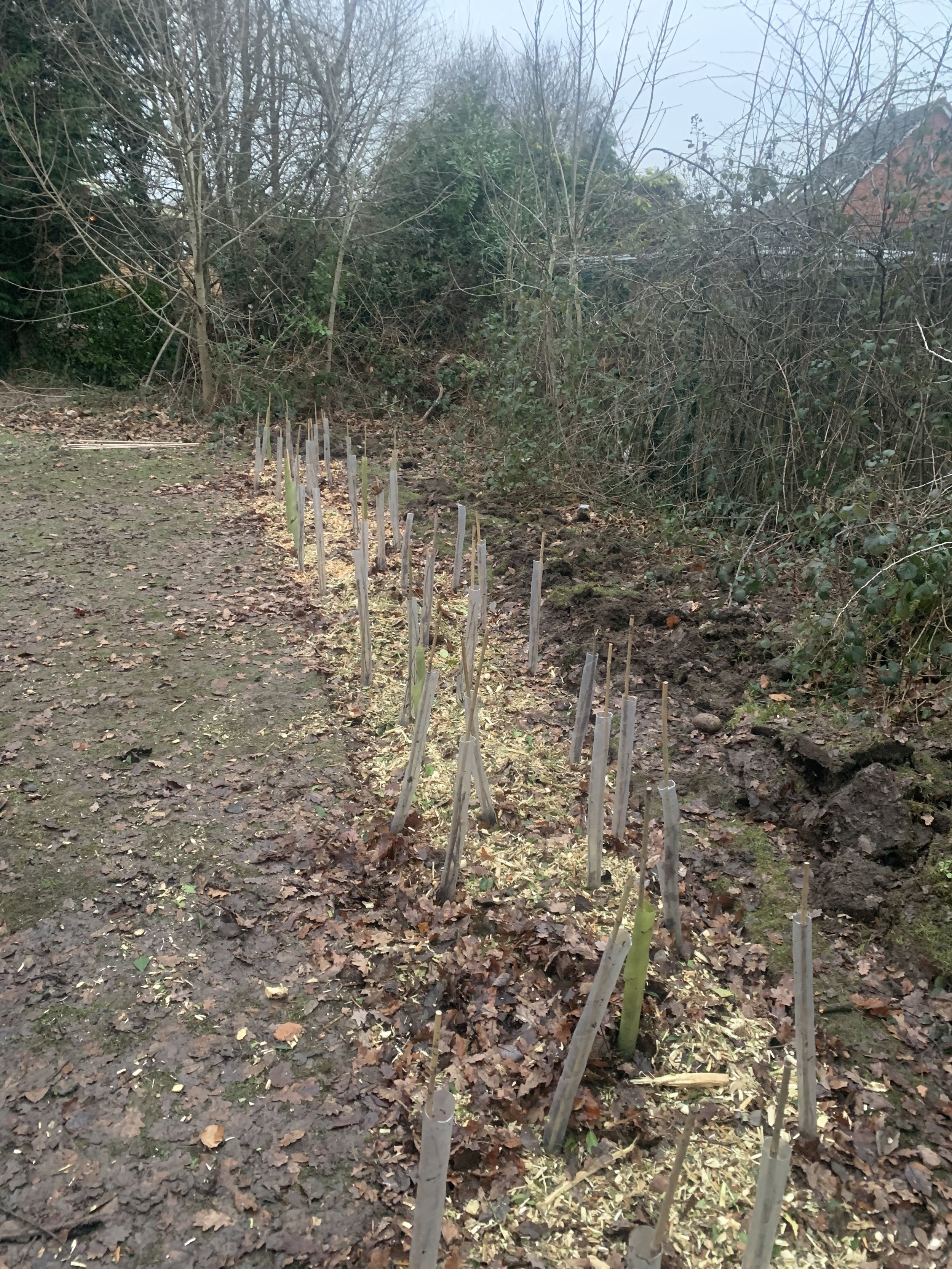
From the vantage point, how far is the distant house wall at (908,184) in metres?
4.69

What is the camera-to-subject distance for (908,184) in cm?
479

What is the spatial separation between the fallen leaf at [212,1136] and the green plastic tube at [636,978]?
40.0 inches

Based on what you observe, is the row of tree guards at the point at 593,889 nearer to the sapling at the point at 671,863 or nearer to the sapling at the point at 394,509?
the sapling at the point at 671,863

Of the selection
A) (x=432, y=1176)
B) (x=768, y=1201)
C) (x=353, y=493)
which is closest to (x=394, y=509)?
(x=353, y=493)

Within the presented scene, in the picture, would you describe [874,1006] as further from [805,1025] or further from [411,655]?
[411,655]

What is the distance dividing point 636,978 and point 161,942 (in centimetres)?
148

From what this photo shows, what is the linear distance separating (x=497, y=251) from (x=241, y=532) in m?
6.55

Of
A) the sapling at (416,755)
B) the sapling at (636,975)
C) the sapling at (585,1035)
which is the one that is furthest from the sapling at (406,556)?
the sapling at (585,1035)

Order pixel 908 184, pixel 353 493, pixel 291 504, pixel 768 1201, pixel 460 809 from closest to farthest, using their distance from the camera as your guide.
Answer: pixel 768 1201
pixel 460 809
pixel 908 184
pixel 353 493
pixel 291 504

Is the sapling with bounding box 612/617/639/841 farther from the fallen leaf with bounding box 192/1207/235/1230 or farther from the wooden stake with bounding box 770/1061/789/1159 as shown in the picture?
the fallen leaf with bounding box 192/1207/235/1230

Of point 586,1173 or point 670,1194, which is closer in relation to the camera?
point 670,1194

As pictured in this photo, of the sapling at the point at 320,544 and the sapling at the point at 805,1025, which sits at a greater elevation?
the sapling at the point at 320,544

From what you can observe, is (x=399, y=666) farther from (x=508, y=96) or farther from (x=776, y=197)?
(x=508, y=96)

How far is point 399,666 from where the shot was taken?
4.44 m
